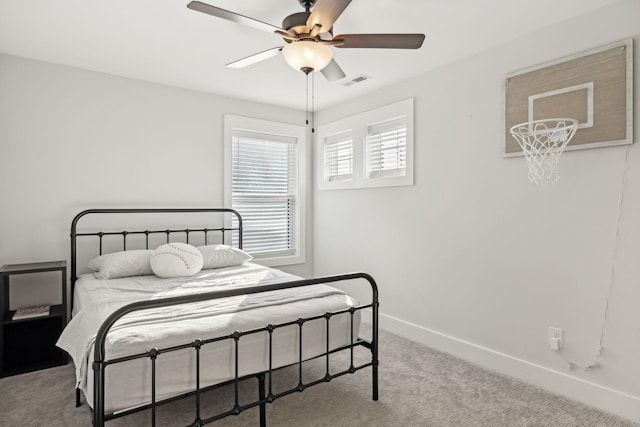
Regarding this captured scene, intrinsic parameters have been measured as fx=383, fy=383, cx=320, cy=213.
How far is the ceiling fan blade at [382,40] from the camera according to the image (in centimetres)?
200

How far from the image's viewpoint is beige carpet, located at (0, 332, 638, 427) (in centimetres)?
217

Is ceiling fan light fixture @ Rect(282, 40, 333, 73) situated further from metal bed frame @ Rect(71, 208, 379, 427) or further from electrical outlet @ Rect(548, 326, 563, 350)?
electrical outlet @ Rect(548, 326, 563, 350)

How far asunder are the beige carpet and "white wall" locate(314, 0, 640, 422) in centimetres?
Result: 24

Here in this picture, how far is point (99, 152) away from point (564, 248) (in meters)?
3.75

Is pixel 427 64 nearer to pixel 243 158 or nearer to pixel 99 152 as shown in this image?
pixel 243 158

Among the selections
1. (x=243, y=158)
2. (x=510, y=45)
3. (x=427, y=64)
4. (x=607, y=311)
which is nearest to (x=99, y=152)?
(x=243, y=158)

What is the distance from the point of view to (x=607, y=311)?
2311 millimetres

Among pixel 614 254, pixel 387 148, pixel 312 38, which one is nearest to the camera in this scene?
pixel 312 38

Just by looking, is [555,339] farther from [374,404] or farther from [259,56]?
[259,56]

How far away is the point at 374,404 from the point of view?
7.72ft

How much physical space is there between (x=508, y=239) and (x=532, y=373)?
932 millimetres

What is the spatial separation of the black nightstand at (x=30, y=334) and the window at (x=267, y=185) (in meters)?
1.81

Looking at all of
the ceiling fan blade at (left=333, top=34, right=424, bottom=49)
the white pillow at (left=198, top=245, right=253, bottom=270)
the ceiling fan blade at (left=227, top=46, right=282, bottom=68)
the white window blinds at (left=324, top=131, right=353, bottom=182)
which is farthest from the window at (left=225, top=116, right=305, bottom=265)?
the ceiling fan blade at (left=333, top=34, right=424, bottom=49)

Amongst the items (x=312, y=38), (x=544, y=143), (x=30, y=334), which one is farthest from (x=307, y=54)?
(x=30, y=334)
